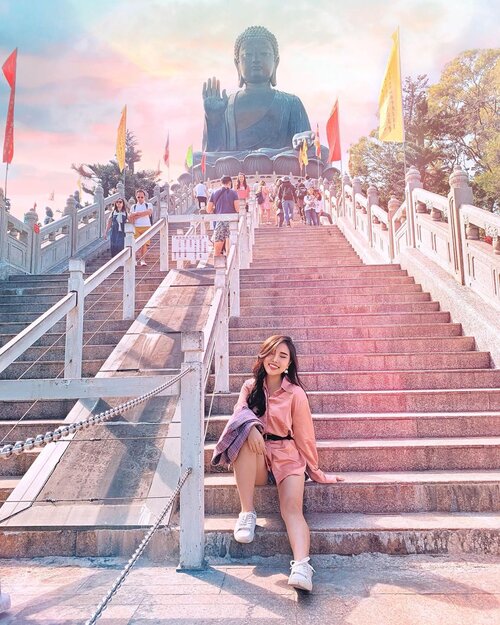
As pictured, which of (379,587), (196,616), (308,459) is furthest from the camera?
(308,459)

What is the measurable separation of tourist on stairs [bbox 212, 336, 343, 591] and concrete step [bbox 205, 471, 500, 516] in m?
0.15

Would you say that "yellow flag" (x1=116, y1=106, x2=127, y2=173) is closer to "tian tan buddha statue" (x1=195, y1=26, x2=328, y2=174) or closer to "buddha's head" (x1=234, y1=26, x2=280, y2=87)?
"tian tan buddha statue" (x1=195, y1=26, x2=328, y2=174)

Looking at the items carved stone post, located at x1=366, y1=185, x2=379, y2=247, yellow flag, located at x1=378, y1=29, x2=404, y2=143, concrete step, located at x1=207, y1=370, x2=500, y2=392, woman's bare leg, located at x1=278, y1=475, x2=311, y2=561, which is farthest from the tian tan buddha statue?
woman's bare leg, located at x1=278, y1=475, x2=311, y2=561

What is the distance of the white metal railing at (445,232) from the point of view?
215 inches

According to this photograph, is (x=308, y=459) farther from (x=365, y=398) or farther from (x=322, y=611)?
(x=365, y=398)

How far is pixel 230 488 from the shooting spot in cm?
316

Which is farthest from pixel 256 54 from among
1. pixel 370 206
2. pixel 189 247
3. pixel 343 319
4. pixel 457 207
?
pixel 343 319

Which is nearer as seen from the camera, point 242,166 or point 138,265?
point 138,265

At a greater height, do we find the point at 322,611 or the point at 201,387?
the point at 201,387

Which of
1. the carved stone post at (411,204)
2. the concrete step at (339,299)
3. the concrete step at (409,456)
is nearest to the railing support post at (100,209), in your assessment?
the concrete step at (339,299)

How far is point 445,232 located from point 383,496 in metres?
4.62

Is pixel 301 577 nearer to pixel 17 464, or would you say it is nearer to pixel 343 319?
pixel 17 464

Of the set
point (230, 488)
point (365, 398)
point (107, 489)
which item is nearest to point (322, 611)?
point (230, 488)

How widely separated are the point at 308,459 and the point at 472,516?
1119 millimetres
